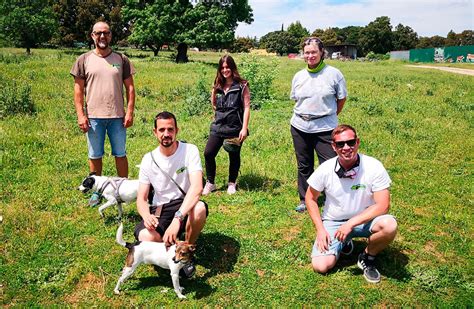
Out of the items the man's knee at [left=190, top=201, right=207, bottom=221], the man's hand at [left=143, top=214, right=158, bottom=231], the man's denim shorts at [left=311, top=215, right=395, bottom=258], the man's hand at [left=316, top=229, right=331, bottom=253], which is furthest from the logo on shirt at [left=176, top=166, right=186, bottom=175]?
the man's denim shorts at [left=311, top=215, right=395, bottom=258]

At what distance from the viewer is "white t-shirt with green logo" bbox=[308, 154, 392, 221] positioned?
158 inches

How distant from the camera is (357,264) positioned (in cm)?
443

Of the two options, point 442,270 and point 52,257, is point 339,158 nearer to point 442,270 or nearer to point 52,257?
point 442,270

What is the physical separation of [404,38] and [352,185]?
10964cm

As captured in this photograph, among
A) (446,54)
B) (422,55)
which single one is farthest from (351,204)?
(422,55)

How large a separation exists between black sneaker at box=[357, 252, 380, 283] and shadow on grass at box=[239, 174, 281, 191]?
2.51 m

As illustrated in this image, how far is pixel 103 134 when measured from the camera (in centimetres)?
574

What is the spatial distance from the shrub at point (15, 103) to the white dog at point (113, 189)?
6.40 meters

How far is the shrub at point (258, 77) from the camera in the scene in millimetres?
14156

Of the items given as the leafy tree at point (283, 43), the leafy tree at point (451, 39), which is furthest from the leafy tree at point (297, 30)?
the leafy tree at point (451, 39)

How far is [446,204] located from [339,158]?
10.2ft

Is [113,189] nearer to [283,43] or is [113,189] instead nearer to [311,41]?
[311,41]

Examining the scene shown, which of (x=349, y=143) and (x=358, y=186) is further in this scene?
(x=358, y=186)

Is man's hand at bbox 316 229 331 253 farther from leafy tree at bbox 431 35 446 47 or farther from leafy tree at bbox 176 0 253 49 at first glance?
leafy tree at bbox 431 35 446 47
